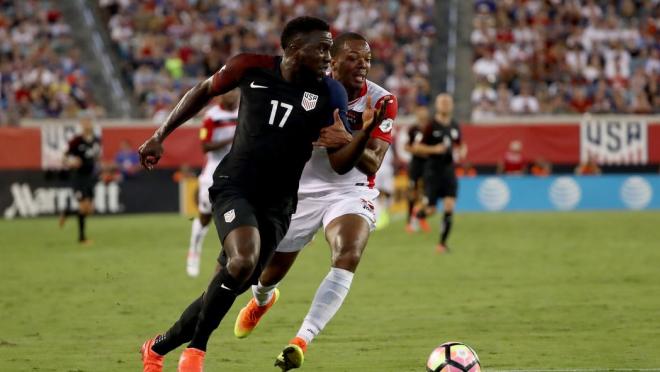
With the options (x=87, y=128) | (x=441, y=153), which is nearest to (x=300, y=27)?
(x=441, y=153)

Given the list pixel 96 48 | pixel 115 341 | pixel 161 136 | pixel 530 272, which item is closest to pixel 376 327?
pixel 115 341

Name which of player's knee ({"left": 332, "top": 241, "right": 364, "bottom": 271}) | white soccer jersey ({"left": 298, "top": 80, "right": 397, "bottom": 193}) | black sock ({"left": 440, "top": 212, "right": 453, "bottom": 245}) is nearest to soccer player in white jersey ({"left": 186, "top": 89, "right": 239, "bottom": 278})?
black sock ({"left": 440, "top": 212, "right": 453, "bottom": 245})

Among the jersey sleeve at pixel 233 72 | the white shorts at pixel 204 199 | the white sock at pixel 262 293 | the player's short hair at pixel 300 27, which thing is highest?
the player's short hair at pixel 300 27

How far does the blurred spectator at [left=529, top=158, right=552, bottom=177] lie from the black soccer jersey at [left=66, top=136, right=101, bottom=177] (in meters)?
12.5

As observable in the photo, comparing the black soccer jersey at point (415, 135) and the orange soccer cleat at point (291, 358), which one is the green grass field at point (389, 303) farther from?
the black soccer jersey at point (415, 135)

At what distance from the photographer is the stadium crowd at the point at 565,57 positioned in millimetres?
30672

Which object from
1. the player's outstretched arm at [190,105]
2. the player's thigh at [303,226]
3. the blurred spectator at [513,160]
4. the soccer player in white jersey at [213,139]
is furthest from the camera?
the blurred spectator at [513,160]

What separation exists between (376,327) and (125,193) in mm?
18853

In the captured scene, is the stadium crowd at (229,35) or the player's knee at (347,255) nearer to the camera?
the player's knee at (347,255)

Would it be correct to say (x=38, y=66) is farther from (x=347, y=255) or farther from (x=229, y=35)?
(x=347, y=255)

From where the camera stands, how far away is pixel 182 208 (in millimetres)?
28391

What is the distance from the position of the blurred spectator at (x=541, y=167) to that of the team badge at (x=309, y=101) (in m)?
22.5

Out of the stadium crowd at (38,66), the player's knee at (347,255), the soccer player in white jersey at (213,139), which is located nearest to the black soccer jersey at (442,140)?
the soccer player in white jersey at (213,139)

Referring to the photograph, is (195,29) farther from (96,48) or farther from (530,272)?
(530,272)
